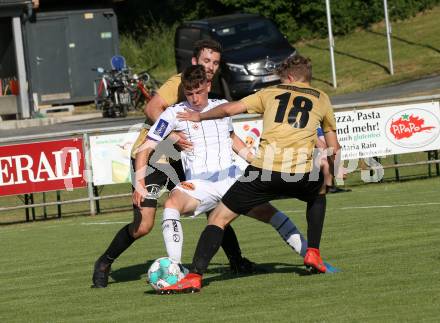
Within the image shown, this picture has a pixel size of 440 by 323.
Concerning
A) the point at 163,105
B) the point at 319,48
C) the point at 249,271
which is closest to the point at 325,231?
the point at 249,271

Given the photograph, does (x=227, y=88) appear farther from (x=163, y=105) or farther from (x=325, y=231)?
(x=163, y=105)

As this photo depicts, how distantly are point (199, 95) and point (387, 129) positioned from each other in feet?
32.5

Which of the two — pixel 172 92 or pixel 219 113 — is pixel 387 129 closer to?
pixel 172 92

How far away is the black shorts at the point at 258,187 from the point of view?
28.1 feet

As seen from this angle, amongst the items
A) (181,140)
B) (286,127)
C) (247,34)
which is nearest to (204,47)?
(181,140)

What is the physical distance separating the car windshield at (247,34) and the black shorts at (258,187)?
2085 cm

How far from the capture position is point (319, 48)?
3897cm

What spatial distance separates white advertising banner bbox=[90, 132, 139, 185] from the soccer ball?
888cm

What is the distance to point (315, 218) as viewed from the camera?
29.3ft

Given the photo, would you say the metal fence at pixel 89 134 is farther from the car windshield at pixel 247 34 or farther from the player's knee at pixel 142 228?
the car windshield at pixel 247 34

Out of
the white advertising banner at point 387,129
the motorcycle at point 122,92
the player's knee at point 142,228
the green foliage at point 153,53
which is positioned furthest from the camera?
the green foliage at point 153,53

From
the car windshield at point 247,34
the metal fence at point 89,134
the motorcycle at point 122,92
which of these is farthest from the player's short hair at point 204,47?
the motorcycle at point 122,92

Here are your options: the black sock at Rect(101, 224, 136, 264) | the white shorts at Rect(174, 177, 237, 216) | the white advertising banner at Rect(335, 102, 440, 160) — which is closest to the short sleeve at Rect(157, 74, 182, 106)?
the white shorts at Rect(174, 177, 237, 216)

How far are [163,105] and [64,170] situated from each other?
841 cm
